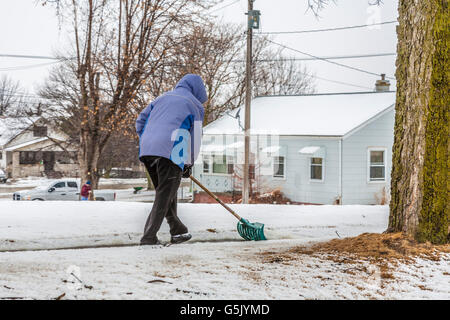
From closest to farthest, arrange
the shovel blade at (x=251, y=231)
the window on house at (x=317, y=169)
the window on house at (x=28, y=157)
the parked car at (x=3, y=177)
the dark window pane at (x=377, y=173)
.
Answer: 1. the shovel blade at (x=251, y=231)
2. the dark window pane at (x=377, y=173)
3. the window on house at (x=317, y=169)
4. the parked car at (x=3, y=177)
5. the window on house at (x=28, y=157)

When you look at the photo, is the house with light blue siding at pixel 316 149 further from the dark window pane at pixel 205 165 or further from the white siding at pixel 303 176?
the dark window pane at pixel 205 165

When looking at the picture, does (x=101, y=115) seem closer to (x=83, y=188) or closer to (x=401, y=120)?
(x=83, y=188)

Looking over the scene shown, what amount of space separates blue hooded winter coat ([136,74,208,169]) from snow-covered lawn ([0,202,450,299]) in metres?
0.93

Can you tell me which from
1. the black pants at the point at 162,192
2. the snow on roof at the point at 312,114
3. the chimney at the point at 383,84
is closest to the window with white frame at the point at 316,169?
the snow on roof at the point at 312,114

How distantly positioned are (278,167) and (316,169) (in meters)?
2.04

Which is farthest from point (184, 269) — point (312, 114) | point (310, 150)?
point (312, 114)

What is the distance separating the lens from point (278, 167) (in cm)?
2306

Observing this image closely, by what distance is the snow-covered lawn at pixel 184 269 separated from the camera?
2.92m

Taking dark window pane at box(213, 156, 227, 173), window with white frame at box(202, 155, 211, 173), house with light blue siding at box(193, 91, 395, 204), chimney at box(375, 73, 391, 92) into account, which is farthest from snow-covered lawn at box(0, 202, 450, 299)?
chimney at box(375, 73, 391, 92)

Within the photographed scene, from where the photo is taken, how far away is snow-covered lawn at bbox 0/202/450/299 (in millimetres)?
2916

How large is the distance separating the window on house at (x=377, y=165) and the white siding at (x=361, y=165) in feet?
0.63

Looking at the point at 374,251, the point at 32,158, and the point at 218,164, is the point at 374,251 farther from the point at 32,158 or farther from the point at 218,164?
the point at 32,158

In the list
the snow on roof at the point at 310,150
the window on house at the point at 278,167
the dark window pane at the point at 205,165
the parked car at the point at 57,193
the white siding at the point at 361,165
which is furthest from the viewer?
the dark window pane at the point at 205,165

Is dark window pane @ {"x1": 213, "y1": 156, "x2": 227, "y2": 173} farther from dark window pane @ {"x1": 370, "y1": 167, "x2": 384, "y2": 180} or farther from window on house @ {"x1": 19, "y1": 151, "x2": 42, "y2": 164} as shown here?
window on house @ {"x1": 19, "y1": 151, "x2": 42, "y2": 164}
